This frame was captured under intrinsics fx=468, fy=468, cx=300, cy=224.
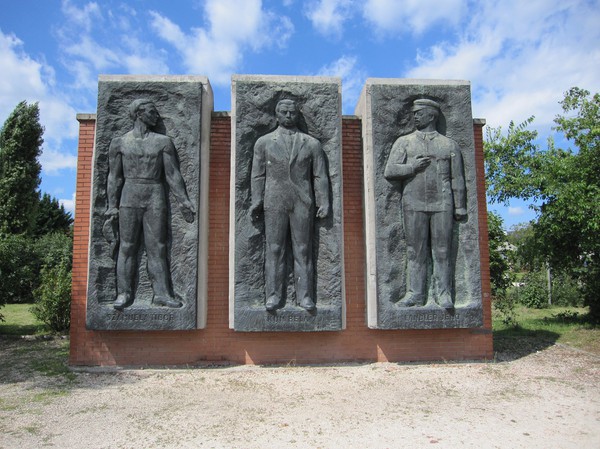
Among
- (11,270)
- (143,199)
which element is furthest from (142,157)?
(11,270)

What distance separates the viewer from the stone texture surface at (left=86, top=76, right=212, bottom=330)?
597 centimetres

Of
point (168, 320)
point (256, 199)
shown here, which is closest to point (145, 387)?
point (168, 320)

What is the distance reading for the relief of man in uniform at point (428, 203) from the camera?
625cm

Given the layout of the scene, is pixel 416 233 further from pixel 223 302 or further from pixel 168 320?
pixel 168 320

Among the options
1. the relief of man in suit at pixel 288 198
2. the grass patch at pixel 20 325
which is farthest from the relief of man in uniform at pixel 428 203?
the grass patch at pixel 20 325

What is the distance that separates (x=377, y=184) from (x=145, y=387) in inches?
152

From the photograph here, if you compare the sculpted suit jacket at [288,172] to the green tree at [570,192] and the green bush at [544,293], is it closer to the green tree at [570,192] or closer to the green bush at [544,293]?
the green tree at [570,192]

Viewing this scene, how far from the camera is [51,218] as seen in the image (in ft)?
84.5

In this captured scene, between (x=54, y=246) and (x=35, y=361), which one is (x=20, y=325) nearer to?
(x=35, y=361)

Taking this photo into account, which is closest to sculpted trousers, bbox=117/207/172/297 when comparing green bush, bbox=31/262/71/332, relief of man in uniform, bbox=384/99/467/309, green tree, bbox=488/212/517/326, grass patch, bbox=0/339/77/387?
grass patch, bbox=0/339/77/387

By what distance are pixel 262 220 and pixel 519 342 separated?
503cm

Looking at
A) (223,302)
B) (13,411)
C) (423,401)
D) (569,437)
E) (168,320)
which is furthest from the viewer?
(223,302)

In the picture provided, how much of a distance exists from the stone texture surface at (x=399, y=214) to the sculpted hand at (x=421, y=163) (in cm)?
34

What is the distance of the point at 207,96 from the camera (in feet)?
21.6
